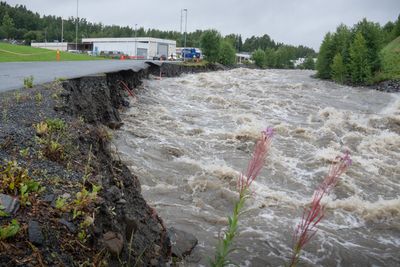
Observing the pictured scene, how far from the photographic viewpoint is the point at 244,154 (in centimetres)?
1419

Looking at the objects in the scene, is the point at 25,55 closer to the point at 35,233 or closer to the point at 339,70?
the point at 339,70

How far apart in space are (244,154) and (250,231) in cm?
615

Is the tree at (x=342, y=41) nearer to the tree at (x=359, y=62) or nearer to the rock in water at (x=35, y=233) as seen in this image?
the tree at (x=359, y=62)

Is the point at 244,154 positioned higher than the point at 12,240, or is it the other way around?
the point at 12,240

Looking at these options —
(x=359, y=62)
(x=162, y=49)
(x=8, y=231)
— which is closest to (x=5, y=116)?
(x=8, y=231)

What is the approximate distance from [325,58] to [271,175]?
50204mm

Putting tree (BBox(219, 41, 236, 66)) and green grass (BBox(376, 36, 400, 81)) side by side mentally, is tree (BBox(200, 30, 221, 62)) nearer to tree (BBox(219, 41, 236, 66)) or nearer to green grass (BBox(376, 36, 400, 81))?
tree (BBox(219, 41, 236, 66))

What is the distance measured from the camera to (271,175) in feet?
39.7

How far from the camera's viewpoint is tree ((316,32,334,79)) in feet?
187

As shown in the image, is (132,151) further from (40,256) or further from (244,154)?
(40,256)

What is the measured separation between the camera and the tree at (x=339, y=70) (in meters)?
51.5

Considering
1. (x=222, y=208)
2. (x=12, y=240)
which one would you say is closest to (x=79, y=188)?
(x=12, y=240)

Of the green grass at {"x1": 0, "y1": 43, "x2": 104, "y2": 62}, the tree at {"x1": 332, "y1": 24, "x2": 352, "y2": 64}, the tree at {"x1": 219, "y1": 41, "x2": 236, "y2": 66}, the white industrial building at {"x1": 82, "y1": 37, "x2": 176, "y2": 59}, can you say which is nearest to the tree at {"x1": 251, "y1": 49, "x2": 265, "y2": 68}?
the white industrial building at {"x1": 82, "y1": 37, "x2": 176, "y2": 59}

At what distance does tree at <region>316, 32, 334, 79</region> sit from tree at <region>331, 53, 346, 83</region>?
3.55 m
